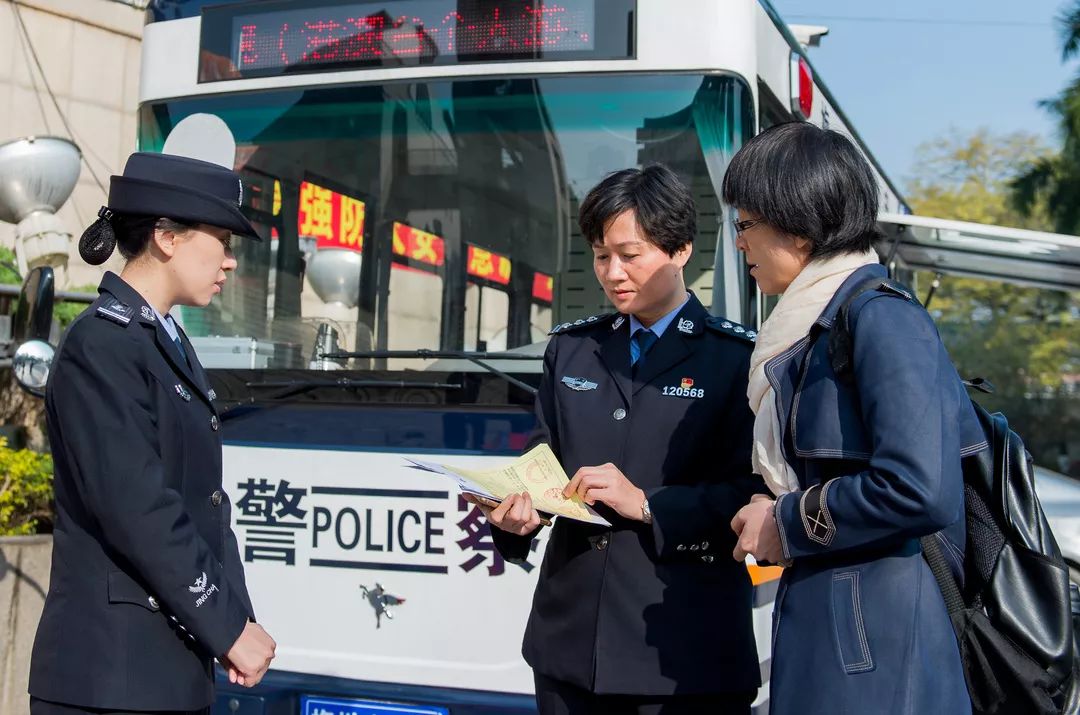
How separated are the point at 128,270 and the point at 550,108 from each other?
1718mm

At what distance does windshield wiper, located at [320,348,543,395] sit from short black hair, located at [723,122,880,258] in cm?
149

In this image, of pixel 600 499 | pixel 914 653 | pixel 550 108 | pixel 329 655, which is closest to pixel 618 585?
pixel 600 499

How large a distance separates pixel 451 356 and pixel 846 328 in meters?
1.86

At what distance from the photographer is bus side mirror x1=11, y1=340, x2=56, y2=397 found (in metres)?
3.75

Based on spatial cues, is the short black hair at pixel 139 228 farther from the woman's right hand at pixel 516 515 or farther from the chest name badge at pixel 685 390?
the chest name badge at pixel 685 390

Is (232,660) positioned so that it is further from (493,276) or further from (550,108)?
(550,108)

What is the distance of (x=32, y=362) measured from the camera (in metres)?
3.75

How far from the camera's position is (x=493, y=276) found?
386cm

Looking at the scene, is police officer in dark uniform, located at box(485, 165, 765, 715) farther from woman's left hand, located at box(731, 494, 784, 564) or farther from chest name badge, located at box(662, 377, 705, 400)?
woman's left hand, located at box(731, 494, 784, 564)

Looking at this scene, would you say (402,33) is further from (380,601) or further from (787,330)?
(787,330)

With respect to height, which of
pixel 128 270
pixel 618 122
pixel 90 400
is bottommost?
pixel 90 400

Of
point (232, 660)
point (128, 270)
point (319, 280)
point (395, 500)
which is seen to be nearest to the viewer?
point (232, 660)

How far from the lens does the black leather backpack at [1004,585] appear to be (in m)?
2.02

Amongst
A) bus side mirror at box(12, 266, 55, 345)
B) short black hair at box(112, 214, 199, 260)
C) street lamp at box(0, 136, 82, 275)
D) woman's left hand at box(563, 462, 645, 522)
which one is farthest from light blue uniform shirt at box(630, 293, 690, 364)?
street lamp at box(0, 136, 82, 275)
